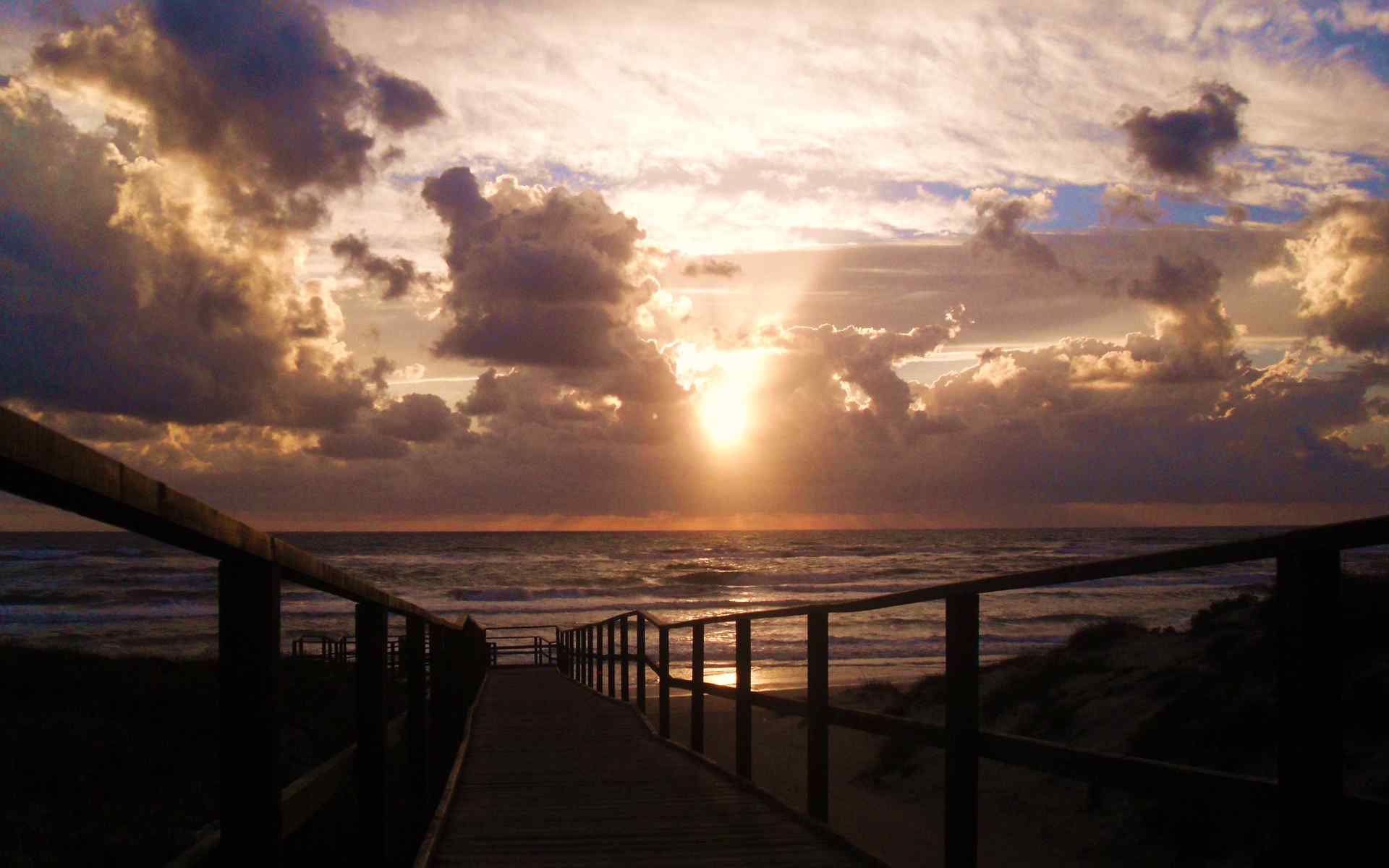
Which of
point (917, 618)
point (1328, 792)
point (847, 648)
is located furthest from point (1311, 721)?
point (917, 618)

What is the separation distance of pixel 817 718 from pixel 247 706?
3.26 meters

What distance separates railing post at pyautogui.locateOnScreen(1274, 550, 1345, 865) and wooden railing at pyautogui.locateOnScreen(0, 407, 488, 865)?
5.88ft

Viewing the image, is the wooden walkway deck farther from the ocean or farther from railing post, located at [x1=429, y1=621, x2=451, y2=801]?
the ocean

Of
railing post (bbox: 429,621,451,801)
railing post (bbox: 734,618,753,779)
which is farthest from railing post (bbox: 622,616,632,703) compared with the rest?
railing post (bbox: 734,618,753,779)

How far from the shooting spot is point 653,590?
2211 inches

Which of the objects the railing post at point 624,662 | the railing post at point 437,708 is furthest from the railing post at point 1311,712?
the railing post at point 624,662

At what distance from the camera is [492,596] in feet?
169

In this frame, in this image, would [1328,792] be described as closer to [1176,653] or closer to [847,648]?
[1176,653]

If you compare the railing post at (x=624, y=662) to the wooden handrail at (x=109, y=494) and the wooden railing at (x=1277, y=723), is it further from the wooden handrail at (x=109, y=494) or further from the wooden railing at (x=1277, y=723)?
the wooden handrail at (x=109, y=494)

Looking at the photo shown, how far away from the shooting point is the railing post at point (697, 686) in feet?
22.8

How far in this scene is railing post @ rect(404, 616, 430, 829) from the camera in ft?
15.3

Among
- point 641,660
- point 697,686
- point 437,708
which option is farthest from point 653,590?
point 437,708

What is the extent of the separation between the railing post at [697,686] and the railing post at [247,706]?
A: 4.72 m

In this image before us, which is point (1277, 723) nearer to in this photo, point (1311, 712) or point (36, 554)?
point (1311, 712)
